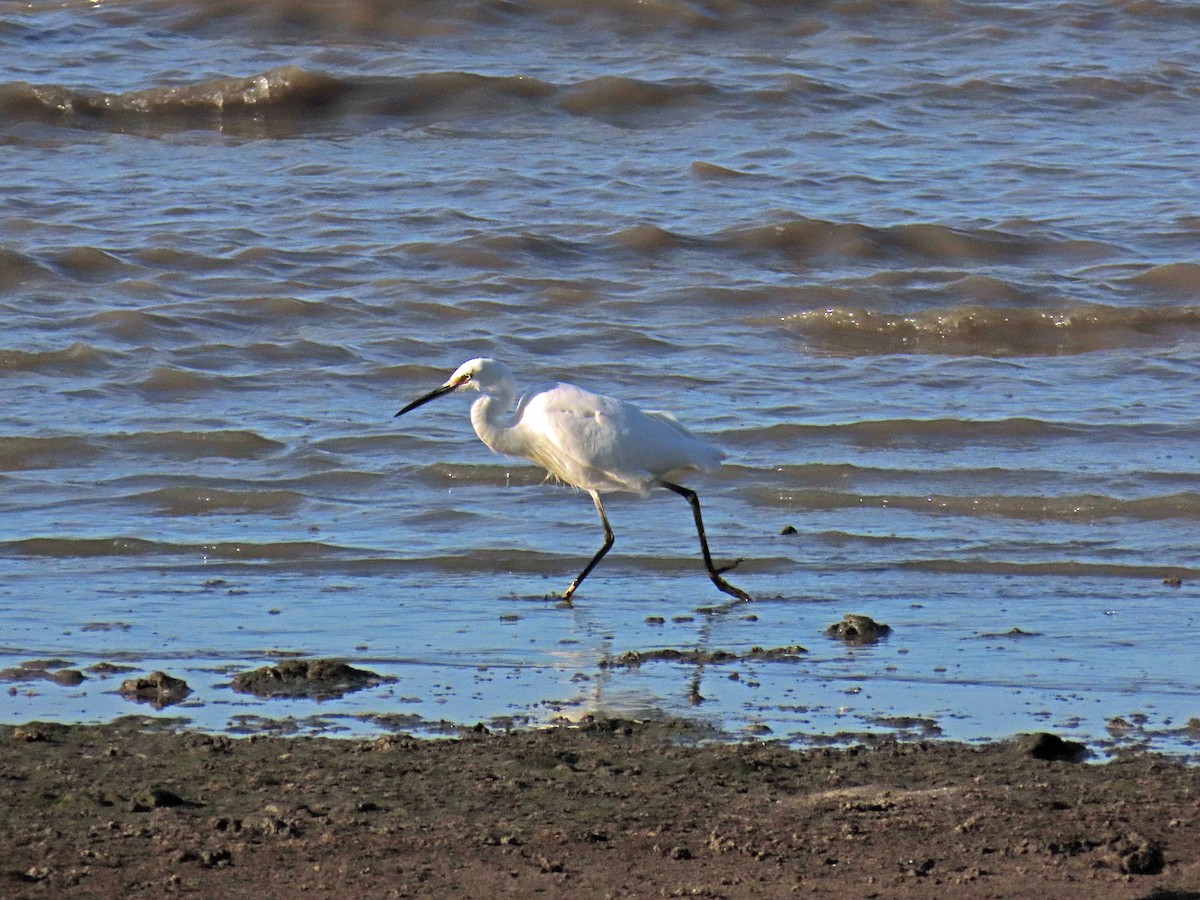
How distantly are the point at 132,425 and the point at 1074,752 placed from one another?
18.3ft

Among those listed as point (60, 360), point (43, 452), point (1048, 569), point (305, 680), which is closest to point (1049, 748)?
point (305, 680)

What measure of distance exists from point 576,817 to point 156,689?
1595 millimetres

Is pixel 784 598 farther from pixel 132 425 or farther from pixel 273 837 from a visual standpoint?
pixel 132 425

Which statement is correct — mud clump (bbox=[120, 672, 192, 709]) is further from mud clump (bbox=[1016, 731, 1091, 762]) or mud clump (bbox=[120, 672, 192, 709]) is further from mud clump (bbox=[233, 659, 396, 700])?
mud clump (bbox=[1016, 731, 1091, 762])

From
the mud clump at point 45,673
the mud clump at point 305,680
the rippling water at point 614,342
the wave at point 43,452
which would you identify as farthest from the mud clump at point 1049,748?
the wave at point 43,452

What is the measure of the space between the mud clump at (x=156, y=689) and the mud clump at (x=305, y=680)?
0.52 ft

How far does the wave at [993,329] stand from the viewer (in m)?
10.8

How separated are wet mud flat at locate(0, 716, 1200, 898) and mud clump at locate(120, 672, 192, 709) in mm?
342

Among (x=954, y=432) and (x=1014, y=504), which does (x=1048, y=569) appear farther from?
(x=954, y=432)

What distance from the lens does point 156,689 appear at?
503cm

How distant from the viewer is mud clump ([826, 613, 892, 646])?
5.75 metres

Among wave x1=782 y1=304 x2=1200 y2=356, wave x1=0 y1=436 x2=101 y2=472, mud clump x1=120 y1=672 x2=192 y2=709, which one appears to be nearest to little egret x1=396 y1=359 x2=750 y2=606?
mud clump x1=120 y1=672 x2=192 y2=709

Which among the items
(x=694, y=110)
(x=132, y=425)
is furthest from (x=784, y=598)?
(x=694, y=110)

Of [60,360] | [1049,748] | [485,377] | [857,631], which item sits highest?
[485,377]
